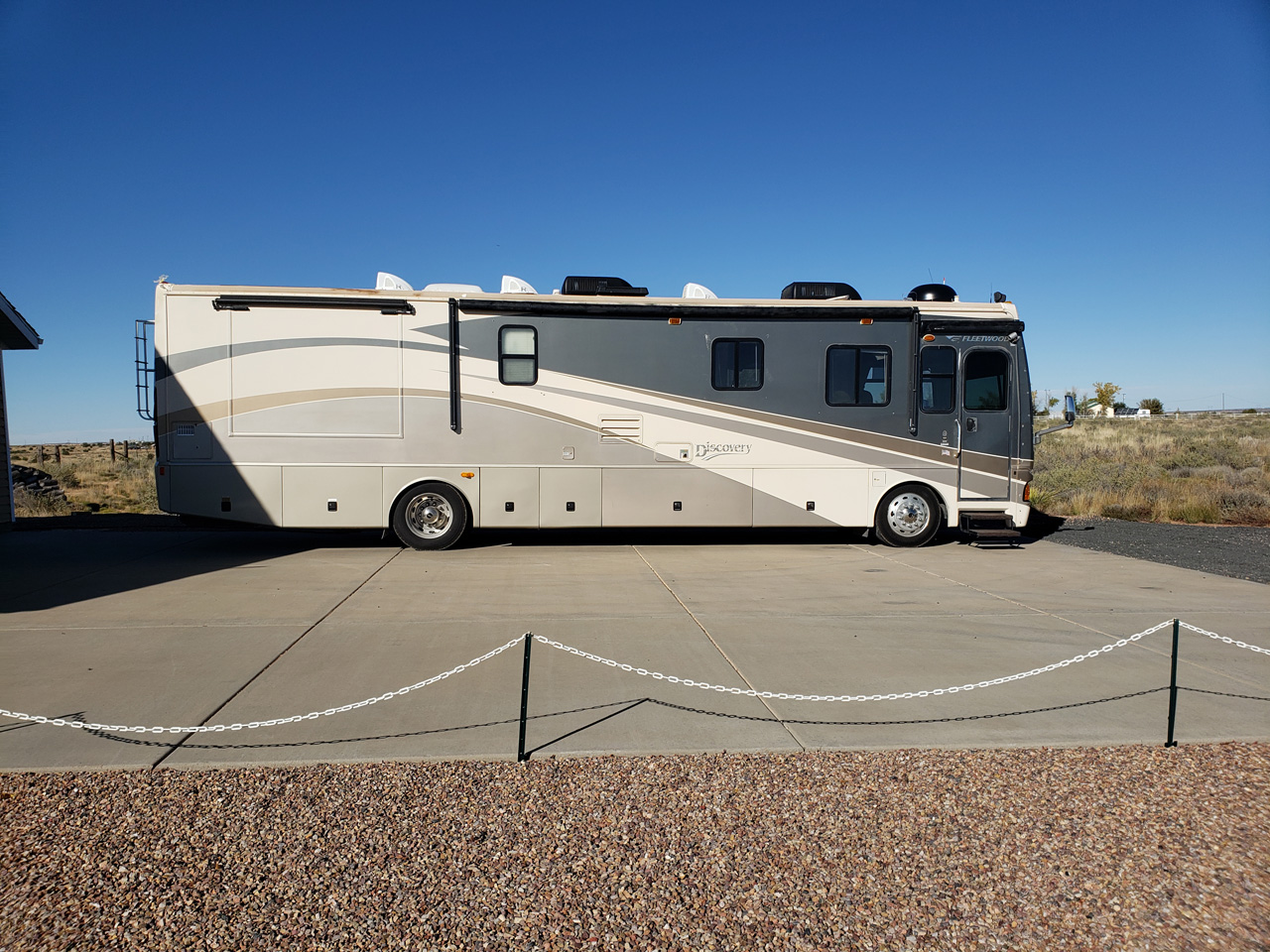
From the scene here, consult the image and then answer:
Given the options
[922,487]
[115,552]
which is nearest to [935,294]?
[922,487]

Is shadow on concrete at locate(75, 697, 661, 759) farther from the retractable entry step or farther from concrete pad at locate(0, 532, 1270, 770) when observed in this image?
the retractable entry step

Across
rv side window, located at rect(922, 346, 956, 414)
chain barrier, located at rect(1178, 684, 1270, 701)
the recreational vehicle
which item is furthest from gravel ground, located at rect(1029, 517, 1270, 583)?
chain barrier, located at rect(1178, 684, 1270, 701)

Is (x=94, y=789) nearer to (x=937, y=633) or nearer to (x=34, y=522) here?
(x=937, y=633)

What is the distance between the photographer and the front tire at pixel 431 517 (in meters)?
10.6

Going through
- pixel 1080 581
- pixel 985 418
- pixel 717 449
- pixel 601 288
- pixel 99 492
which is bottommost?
pixel 99 492

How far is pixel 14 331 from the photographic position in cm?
1253

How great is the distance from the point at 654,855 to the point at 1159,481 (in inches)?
742

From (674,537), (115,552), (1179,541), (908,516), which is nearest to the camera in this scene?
(115,552)

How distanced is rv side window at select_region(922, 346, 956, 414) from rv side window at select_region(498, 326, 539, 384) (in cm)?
552

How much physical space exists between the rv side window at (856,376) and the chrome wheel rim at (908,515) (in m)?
1.46

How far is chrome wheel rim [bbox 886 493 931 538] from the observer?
11.4m

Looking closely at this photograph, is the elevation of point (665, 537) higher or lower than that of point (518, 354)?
lower

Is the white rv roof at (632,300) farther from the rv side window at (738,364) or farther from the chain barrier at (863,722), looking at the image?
the chain barrier at (863,722)

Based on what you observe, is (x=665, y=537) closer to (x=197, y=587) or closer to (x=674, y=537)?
(x=674, y=537)
